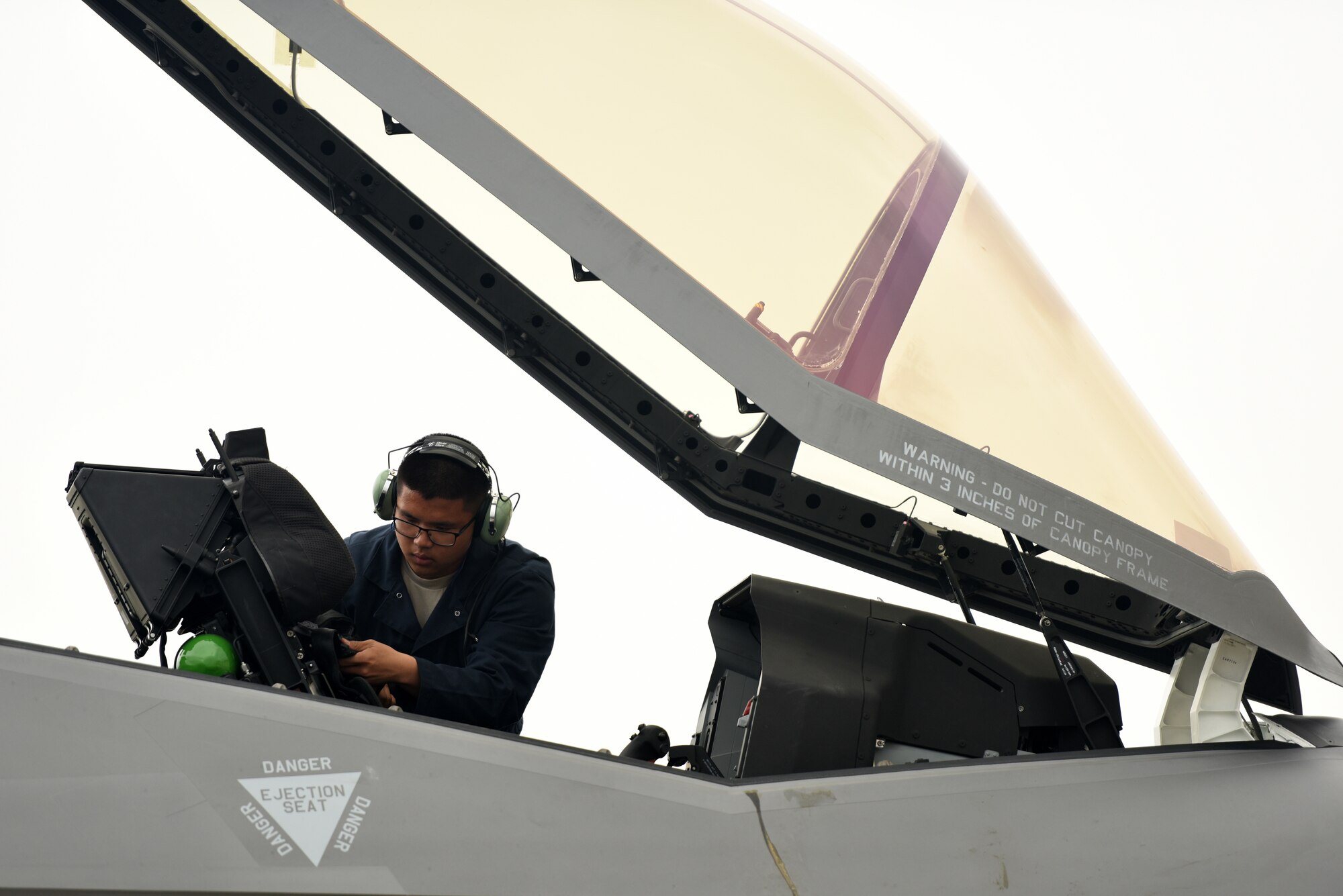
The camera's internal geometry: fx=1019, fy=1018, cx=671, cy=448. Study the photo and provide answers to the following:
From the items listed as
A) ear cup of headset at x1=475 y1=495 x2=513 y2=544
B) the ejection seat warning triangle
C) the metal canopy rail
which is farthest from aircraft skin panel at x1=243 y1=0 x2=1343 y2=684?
ear cup of headset at x1=475 y1=495 x2=513 y2=544

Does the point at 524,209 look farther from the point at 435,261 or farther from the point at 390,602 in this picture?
the point at 390,602


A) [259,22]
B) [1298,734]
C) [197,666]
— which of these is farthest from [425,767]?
[1298,734]

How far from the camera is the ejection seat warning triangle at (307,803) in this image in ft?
4.22

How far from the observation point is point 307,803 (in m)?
1.31

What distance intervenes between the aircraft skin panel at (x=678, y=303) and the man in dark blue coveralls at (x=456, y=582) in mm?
822

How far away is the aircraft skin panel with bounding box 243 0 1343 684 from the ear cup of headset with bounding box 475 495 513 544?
34.5 inches

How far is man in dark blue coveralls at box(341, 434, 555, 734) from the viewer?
211 centimetres

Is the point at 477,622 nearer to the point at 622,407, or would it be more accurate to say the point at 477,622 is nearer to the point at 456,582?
the point at 456,582

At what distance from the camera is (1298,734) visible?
1.86 m

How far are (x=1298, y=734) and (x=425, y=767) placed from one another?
5.11ft

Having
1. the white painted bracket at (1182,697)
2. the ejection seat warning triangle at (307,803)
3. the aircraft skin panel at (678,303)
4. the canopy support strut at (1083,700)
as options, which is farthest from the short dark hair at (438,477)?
the white painted bracket at (1182,697)

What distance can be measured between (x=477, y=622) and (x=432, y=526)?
0.76 ft

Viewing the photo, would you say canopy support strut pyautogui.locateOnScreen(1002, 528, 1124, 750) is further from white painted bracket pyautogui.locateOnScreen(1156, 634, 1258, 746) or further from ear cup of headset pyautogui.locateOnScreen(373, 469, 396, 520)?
ear cup of headset pyautogui.locateOnScreen(373, 469, 396, 520)

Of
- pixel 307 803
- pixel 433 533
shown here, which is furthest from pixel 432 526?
pixel 307 803
